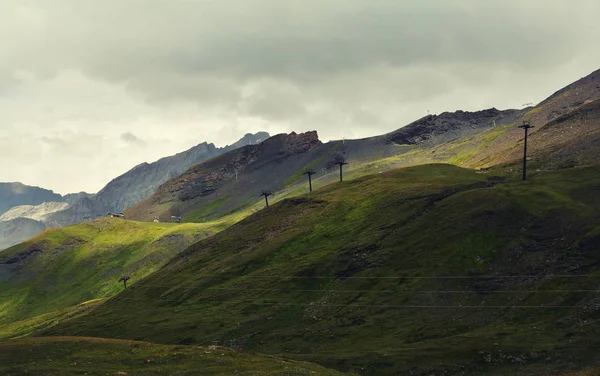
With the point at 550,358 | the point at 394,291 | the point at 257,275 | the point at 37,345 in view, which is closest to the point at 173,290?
the point at 257,275

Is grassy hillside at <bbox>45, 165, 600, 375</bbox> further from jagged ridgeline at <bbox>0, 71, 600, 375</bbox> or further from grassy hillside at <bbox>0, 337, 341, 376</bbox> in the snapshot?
grassy hillside at <bbox>0, 337, 341, 376</bbox>

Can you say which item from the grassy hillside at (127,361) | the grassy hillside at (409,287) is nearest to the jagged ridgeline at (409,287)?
→ the grassy hillside at (409,287)

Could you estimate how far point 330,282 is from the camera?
433ft

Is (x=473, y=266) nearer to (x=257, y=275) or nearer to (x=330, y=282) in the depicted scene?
(x=330, y=282)

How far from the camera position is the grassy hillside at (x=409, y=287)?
7744 centimetres

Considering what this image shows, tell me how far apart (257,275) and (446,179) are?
266 ft

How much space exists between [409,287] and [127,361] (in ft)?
214

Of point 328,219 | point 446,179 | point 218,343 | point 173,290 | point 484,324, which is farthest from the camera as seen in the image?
point 446,179

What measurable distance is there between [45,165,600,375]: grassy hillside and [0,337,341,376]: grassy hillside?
16432 mm

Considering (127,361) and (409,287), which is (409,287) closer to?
(409,287)

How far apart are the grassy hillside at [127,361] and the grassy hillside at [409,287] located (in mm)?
16432

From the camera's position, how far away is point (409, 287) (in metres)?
114

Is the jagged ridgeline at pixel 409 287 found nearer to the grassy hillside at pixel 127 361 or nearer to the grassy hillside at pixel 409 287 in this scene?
the grassy hillside at pixel 409 287

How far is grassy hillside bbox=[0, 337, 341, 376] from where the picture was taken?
2366 inches
